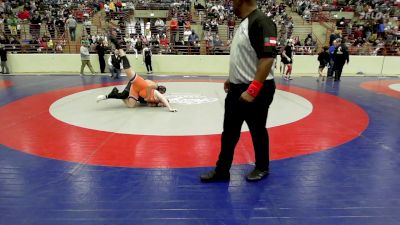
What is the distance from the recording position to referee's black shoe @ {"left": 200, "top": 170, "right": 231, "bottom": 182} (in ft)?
12.8

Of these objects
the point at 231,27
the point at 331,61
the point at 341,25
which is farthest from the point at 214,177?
the point at 341,25

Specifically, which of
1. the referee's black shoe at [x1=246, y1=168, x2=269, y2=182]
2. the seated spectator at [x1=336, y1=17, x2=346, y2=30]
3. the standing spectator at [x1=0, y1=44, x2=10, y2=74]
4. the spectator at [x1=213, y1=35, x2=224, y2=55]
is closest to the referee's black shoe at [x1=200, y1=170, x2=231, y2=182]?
the referee's black shoe at [x1=246, y1=168, x2=269, y2=182]

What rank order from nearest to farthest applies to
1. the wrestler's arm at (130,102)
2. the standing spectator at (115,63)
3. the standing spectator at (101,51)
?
the wrestler's arm at (130,102) < the standing spectator at (115,63) < the standing spectator at (101,51)

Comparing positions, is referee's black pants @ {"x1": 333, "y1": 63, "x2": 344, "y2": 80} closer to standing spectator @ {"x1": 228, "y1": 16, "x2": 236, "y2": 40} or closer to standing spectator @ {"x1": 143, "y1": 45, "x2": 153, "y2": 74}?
standing spectator @ {"x1": 228, "y1": 16, "x2": 236, "y2": 40}

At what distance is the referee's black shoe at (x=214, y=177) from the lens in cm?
389

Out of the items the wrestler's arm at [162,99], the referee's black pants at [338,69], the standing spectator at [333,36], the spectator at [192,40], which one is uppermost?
the standing spectator at [333,36]

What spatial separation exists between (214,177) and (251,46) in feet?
5.22

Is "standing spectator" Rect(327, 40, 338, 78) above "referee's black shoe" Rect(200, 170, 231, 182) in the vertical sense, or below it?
above

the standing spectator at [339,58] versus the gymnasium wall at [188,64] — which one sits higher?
the standing spectator at [339,58]

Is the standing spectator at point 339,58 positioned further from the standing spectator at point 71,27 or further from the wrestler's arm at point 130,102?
the standing spectator at point 71,27

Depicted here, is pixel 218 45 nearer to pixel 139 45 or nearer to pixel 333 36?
pixel 139 45

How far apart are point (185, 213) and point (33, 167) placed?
234 cm

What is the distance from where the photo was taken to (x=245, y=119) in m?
3.69

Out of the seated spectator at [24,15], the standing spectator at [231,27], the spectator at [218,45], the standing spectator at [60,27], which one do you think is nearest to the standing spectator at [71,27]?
the standing spectator at [60,27]
